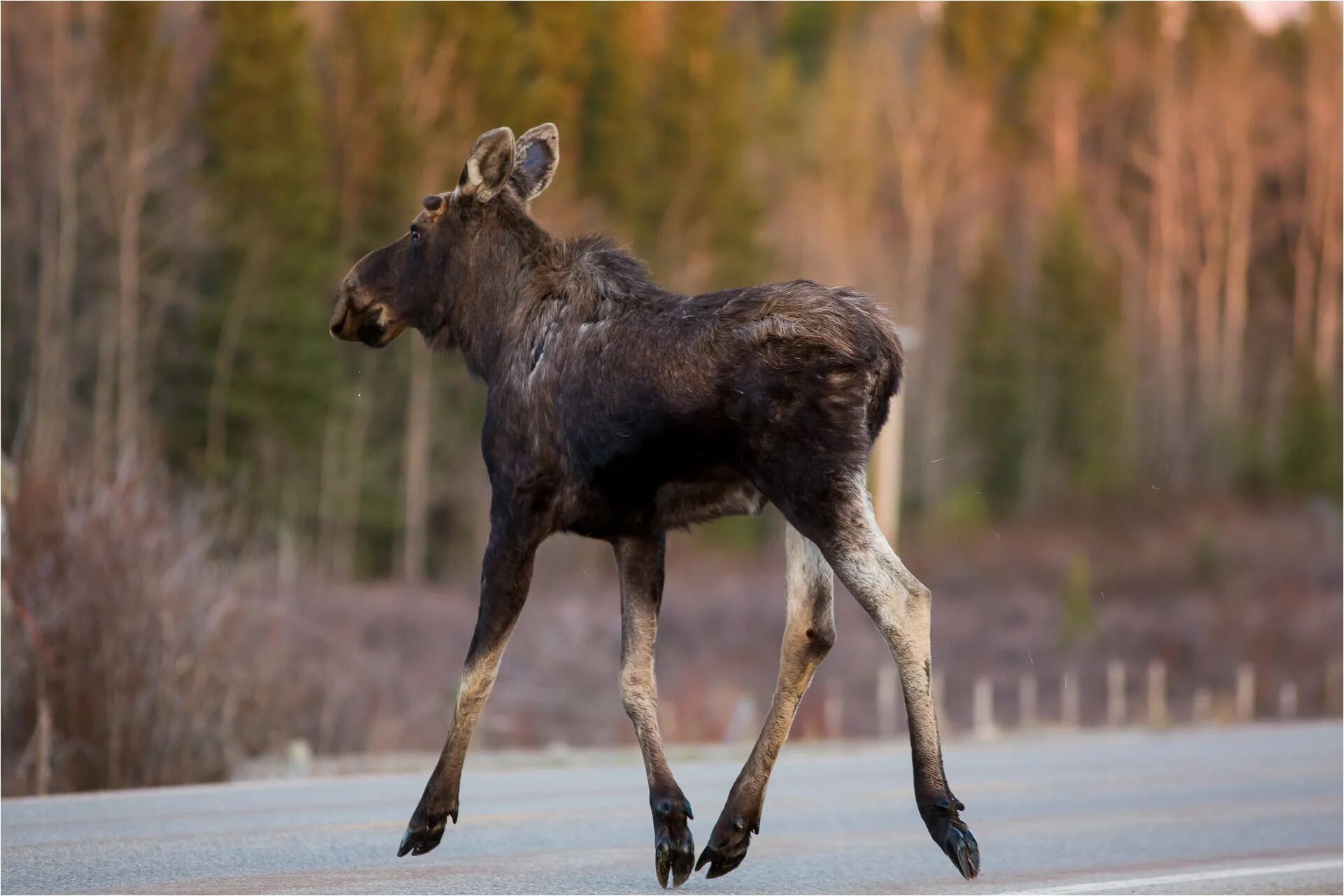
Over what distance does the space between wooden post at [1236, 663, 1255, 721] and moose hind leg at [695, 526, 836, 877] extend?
2249 centimetres

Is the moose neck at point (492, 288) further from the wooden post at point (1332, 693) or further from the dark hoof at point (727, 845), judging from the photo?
the wooden post at point (1332, 693)

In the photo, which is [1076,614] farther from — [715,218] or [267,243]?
[267,243]

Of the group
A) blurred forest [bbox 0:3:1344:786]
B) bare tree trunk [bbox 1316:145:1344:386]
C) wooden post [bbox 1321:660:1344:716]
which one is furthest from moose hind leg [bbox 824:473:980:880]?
bare tree trunk [bbox 1316:145:1344:386]

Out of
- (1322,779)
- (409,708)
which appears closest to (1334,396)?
(409,708)

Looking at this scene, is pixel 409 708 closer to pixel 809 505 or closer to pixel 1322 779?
pixel 1322 779

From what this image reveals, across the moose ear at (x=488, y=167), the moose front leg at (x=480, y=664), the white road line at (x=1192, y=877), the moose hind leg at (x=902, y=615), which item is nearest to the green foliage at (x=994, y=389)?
the white road line at (x=1192, y=877)

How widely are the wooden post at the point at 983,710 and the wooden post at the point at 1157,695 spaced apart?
219cm

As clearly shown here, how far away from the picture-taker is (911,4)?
67.0 metres

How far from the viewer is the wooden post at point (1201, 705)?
28891 millimetres

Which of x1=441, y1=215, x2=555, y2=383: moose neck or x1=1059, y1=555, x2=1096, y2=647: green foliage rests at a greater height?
x1=441, y1=215, x2=555, y2=383: moose neck

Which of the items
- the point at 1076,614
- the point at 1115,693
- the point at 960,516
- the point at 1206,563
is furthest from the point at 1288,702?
the point at 960,516

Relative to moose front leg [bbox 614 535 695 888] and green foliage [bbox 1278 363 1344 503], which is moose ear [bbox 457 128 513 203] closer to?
moose front leg [bbox 614 535 695 888]

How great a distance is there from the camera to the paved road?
22.6 feet

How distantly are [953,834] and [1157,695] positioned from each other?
25.7 m
